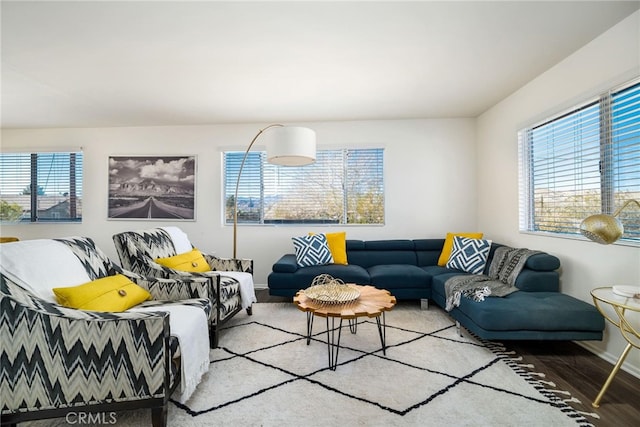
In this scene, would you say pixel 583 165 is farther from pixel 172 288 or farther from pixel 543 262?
pixel 172 288

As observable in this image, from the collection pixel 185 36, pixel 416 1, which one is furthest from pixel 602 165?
pixel 185 36

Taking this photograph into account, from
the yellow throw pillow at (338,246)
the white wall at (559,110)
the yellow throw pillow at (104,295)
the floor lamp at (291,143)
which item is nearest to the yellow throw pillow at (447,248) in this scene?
the white wall at (559,110)

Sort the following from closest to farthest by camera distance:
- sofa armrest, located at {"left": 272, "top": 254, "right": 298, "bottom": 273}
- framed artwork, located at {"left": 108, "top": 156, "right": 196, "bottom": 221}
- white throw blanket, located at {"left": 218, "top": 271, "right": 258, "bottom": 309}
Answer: white throw blanket, located at {"left": 218, "top": 271, "right": 258, "bottom": 309}, sofa armrest, located at {"left": 272, "top": 254, "right": 298, "bottom": 273}, framed artwork, located at {"left": 108, "top": 156, "right": 196, "bottom": 221}

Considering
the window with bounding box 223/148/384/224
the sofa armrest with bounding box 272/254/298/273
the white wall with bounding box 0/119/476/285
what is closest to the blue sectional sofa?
the sofa armrest with bounding box 272/254/298/273

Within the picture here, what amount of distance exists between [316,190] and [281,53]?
2.28 m

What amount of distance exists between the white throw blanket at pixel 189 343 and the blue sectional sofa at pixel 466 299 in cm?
162

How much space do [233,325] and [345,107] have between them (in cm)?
300

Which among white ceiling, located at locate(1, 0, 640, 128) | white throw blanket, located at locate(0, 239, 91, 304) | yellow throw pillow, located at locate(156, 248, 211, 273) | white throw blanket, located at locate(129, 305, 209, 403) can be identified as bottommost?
white throw blanket, located at locate(129, 305, 209, 403)

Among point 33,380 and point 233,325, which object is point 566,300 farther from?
point 33,380

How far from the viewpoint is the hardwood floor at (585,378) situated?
5.38 ft

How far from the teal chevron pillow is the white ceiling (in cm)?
180

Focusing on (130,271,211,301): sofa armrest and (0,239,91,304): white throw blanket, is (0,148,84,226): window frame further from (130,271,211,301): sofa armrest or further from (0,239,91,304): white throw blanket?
(0,239,91,304): white throw blanket

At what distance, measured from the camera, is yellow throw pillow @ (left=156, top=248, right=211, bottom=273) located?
2752 mm

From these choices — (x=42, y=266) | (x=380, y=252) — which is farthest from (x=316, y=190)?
(x=42, y=266)
